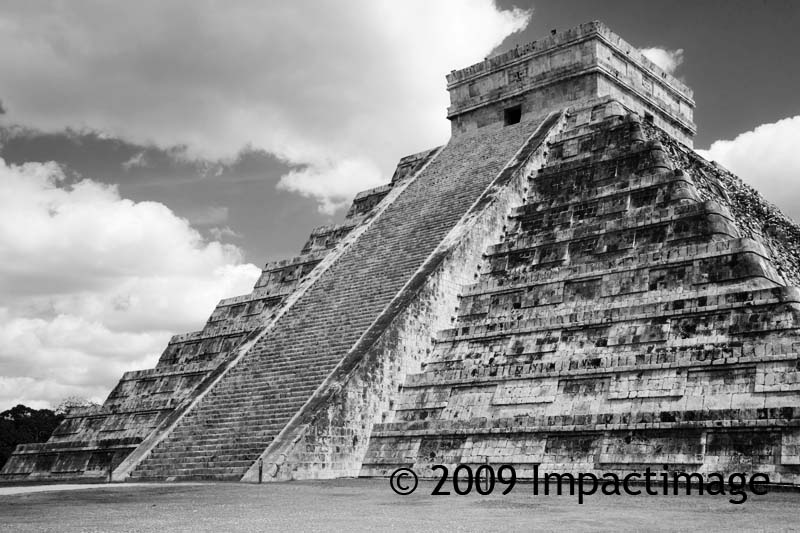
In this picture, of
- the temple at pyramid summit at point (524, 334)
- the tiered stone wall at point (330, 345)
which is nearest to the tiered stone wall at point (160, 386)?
the temple at pyramid summit at point (524, 334)

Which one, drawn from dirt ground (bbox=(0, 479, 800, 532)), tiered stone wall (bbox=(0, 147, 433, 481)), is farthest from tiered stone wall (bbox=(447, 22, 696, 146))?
dirt ground (bbox=(0, 479, 800, 532))

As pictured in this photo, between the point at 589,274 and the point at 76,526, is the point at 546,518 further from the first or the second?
the point at 589,274

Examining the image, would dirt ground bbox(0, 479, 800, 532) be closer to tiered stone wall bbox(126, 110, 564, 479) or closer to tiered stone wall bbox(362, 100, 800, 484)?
tiered stone wall bbox(362, 100, 800, 484)

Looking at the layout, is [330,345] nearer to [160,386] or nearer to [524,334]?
[524,334]

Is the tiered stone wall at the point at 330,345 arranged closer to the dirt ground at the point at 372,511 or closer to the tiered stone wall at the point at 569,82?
the tiered stone wall at the point at 569,82

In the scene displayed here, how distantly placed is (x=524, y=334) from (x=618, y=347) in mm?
1715

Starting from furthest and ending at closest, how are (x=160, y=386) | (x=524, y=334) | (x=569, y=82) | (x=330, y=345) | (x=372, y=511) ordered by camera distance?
(x=569, y=82) < (x=160, y=386) < (x=330, y=345) < (x=524, y=334) < (x=372, y=511)

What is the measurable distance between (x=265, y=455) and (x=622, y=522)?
6812 mm

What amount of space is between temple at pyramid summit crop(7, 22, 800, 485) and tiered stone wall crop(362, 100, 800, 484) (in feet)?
0.11

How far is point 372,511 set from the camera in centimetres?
845

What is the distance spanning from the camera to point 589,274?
14414 mm

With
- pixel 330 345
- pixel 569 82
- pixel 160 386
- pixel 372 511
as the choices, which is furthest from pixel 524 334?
pixel 160 386

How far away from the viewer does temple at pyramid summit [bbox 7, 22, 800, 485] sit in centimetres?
1176

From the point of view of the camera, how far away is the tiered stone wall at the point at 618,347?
11.2m
